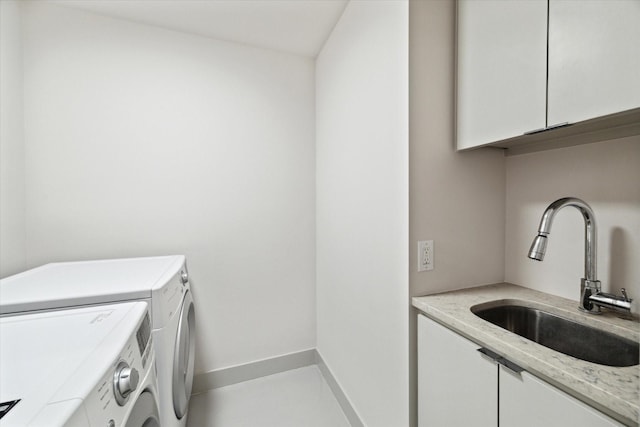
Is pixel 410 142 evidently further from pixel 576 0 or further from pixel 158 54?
pixel 158 54

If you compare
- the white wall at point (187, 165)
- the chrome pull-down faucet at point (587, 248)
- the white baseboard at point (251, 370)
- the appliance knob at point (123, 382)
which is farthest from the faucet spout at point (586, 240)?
the white baseboard at point (251, 370)

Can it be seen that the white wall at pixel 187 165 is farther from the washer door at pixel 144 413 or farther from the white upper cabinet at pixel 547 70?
the white upper cabinet at pixel 547 70

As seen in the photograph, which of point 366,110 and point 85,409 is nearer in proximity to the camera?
point 85,409

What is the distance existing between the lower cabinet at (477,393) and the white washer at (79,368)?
988 mm

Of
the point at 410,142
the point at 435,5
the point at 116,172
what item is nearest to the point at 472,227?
the point at 410,142

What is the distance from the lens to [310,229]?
7.45 feet

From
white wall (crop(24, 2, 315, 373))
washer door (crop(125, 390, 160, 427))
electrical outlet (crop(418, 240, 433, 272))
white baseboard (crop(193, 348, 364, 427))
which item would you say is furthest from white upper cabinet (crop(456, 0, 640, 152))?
white baseboard (crop(193, 348, 364, 427))

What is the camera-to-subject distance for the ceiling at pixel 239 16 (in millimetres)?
1624

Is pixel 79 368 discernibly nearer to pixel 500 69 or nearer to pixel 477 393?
pixel 477 393

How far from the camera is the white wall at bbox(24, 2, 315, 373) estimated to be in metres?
1.64

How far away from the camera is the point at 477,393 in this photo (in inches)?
34.4

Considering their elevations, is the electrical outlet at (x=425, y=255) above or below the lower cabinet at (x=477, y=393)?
above

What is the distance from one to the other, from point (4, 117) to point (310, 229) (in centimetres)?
194

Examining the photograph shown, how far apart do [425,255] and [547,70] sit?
2.50ft
